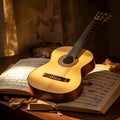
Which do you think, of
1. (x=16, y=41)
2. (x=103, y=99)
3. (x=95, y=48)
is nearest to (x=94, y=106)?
(x=103, y=99)

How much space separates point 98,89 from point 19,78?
255 mm

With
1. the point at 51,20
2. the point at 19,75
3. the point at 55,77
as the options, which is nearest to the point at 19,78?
the point at 19,75

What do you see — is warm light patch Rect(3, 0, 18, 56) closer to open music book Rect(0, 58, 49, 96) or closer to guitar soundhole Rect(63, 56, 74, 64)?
open music book Rect(0, 58, 49, 96)

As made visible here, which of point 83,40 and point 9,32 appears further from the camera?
point 9,32

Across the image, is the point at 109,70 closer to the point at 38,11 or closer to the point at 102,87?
the point at 102,87

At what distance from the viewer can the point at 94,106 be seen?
92 cm

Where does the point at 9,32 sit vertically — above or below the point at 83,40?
A: below

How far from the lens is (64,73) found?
39.9 inches

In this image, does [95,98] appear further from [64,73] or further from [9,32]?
[9,32]

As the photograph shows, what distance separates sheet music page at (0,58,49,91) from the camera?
104 centimetres

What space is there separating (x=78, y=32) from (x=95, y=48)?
0.15 meters

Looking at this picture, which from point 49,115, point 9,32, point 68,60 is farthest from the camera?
point 9,32

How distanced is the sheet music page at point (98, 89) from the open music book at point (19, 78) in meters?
0.15

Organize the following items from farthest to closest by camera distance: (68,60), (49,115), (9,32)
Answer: (9,32) → (68,60) → (49,115)
